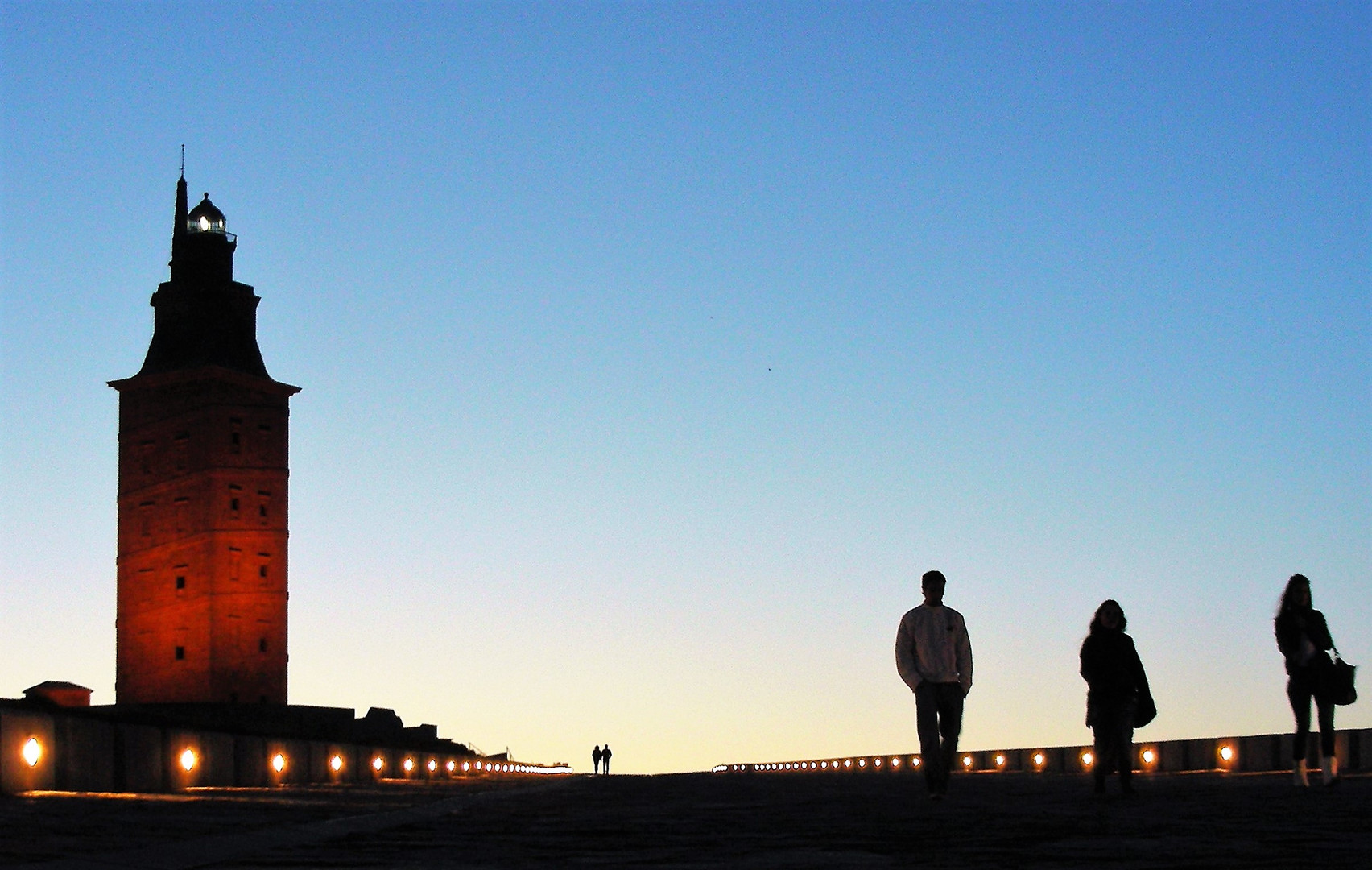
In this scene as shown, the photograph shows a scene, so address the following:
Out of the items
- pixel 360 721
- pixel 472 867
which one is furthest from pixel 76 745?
pixel 360 721

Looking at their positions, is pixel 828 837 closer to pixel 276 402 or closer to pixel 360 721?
pixel 360 721

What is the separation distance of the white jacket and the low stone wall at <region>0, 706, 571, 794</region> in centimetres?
620

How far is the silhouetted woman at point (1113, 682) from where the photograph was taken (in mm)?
13758

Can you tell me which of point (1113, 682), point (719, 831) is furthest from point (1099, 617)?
point (719, 831)

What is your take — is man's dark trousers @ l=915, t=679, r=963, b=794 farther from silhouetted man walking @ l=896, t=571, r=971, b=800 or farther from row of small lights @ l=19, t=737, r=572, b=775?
row of small lights @ l=19, t=737, r=572, b=775

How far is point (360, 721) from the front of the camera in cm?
7388

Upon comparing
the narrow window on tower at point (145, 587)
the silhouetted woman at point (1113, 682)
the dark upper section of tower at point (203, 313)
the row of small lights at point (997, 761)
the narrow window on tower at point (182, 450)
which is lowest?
the row of small lights at point (997, 761)

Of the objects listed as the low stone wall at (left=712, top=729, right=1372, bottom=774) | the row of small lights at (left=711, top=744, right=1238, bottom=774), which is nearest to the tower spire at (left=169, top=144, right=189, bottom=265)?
the row of small lights at (left=711, top=744, right=1238, bottom=774)

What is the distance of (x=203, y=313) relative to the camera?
82.8m

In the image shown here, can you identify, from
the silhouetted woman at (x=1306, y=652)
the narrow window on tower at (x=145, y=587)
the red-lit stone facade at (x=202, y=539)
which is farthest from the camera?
the narrow window on tower at (x=145, y=587)

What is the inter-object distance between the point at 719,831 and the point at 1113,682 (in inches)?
214

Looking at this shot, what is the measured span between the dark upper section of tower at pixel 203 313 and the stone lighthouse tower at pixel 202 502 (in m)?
0.07

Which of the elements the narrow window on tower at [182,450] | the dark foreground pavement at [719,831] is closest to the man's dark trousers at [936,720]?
the dark foreground pavement at [719,831]

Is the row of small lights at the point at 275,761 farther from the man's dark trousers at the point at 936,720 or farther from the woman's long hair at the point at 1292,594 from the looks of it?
the woman's long hair at the point at 1292,594
